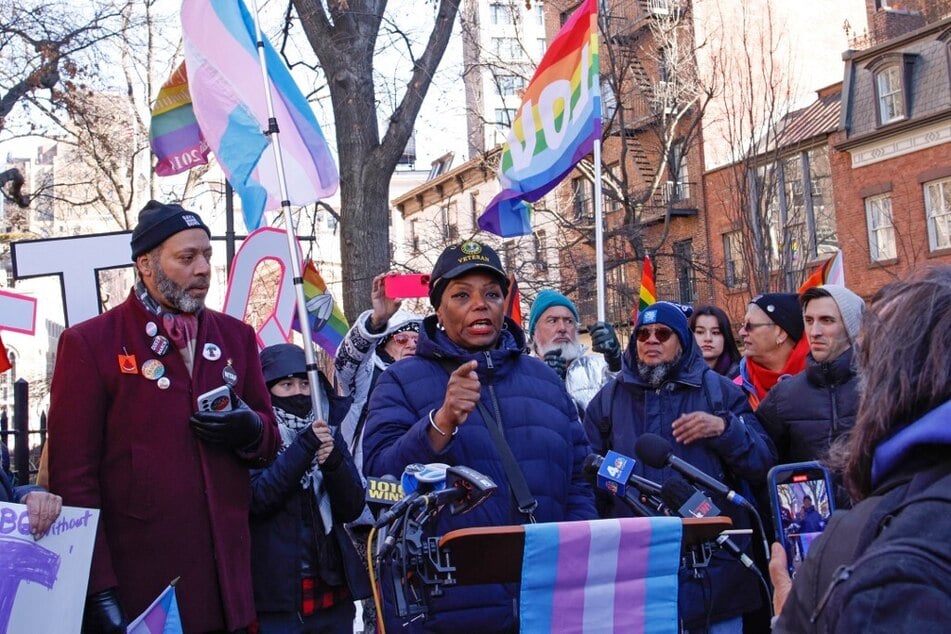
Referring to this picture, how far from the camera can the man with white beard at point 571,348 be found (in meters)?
6.54

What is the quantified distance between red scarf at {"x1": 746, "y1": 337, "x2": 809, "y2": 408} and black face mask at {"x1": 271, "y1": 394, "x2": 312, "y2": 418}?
268 cm

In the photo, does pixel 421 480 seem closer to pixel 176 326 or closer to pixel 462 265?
pixel 462 265

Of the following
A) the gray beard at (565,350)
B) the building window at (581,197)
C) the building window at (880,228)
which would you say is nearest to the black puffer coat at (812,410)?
the gray beard at (565,350)

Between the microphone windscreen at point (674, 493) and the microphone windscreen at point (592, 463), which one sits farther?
the microphone windscreen at point (592, 463)

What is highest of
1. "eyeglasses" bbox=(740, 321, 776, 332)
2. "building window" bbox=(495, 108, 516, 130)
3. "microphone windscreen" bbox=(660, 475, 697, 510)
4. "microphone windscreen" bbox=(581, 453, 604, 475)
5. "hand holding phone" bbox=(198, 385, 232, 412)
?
"building window" bbox=(495, 108, 516, 130)

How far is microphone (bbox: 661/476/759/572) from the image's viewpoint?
3481mm

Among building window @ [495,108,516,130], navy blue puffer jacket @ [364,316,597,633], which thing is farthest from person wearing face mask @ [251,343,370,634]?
building window @ [495,108,516,130]

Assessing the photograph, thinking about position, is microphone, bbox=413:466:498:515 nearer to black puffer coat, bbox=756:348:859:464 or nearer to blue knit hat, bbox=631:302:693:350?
blue knit hat, bbox=631:302:693:350

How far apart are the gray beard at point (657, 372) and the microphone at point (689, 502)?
1.39 meters

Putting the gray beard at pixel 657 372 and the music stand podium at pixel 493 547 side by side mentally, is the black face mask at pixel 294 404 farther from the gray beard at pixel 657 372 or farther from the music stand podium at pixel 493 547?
the music stand podium at pixel 493 547

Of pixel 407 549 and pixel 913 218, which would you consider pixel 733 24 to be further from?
pixel 407 549

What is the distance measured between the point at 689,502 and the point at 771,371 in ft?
10.2

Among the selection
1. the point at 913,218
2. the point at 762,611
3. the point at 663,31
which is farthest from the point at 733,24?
the point at 762,611

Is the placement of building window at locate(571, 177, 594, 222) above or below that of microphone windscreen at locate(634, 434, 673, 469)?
above
